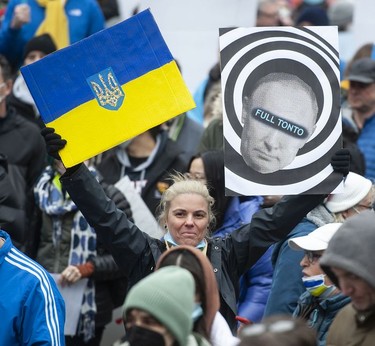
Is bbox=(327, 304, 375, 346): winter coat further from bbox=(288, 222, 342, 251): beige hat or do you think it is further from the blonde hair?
the blonde hair

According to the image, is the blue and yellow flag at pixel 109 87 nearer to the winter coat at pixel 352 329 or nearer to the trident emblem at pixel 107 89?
the trident emblem at pixel 107 89

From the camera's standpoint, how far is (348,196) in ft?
21.9

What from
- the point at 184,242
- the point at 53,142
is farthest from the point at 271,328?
the point at 53,142

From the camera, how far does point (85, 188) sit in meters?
6.04

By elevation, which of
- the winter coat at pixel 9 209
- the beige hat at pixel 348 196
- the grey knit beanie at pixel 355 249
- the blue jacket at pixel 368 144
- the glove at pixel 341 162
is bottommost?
the blue jacket at pixel 368 144

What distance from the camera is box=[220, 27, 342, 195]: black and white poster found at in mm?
6141

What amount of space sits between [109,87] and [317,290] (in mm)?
1455

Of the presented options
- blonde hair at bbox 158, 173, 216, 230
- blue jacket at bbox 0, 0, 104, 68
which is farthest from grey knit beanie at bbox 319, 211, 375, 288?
blue jacket at bbox 0, 0, 104, 68

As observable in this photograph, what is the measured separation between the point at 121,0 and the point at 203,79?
1244 millimetres

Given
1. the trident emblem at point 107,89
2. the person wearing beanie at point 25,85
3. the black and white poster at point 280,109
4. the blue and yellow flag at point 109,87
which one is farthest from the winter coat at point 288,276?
the person wearing beanie at point 25,85

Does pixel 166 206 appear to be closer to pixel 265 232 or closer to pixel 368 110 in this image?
pixel 265 232

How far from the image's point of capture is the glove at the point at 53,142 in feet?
19.8

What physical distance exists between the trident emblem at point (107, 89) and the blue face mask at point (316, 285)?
4.27 feet

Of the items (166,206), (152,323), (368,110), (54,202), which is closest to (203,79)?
(368,110)
